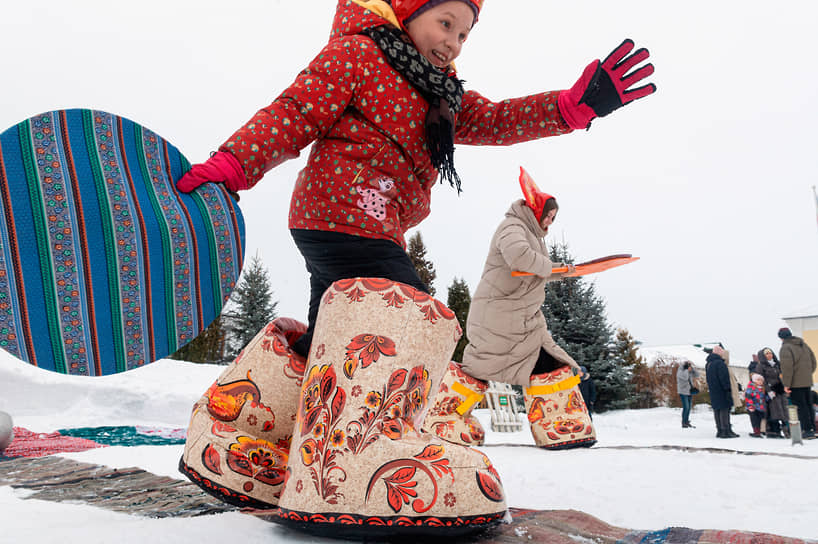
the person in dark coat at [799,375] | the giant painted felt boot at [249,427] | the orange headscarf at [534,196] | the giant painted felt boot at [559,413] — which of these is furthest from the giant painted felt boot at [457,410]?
the person in dark coat at [799,375]

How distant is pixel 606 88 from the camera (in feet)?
5.41

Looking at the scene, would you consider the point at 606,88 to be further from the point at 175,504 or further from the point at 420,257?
the point at 420,257

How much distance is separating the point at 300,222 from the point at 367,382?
1.74ft

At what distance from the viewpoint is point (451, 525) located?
1102mm

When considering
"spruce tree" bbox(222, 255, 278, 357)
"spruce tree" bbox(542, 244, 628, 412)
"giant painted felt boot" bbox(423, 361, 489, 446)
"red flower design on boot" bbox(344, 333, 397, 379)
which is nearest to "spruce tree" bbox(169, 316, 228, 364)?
"spruce tree" bbox(222, 255, 278, 357)

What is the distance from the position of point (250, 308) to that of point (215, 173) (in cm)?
1753

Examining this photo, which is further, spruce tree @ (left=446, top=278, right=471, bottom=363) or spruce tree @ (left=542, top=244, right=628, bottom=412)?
spruce tree @ (left=446, top=278, right=471, bottom=363)

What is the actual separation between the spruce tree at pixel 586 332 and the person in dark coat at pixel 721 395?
553 cm

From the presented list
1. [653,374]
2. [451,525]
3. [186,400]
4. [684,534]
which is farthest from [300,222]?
[653,374]

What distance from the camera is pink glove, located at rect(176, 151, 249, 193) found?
1203 millimetres

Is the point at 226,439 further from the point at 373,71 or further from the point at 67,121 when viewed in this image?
the point at 373,71

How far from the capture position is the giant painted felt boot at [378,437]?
108cm

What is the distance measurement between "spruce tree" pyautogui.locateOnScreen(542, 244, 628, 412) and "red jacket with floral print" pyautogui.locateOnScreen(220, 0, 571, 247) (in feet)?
40.2

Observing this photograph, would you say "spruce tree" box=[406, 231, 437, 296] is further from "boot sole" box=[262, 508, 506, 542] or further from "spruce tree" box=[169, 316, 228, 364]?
"boot sole" box=[262, 508, 506, 542]
